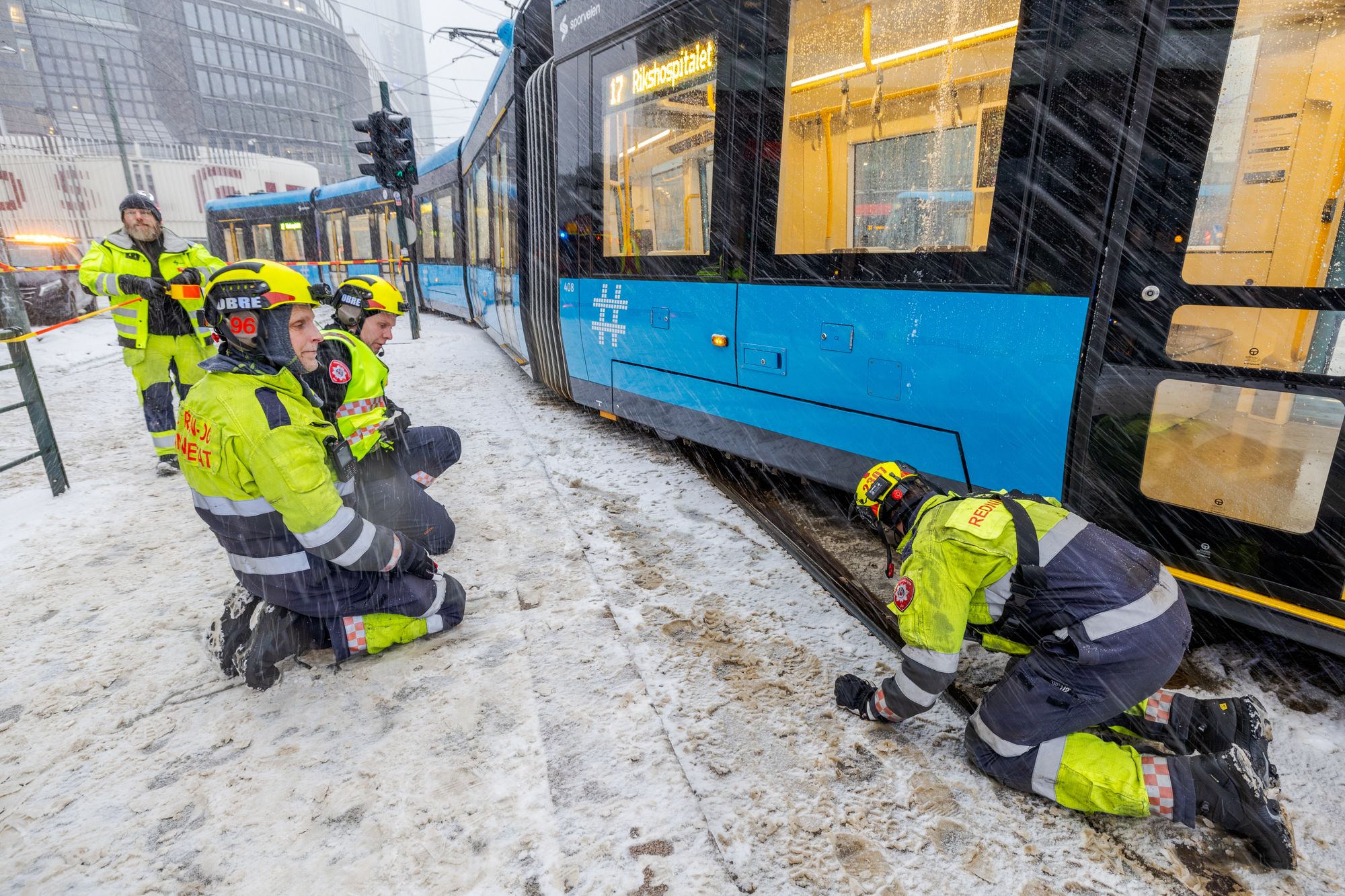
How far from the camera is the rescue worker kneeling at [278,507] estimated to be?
2377 millimetres

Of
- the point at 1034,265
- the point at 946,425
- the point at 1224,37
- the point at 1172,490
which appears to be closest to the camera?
the point at 1224,37

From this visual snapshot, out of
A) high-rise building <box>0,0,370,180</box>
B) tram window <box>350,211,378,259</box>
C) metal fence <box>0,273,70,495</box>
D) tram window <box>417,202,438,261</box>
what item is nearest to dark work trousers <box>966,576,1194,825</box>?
metal fence <box>0,273,70,495</box>

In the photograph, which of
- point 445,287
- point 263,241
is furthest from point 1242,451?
point 263,241

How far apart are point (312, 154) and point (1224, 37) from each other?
77.7 m

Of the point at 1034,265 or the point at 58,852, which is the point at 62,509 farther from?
the point at 1034,265

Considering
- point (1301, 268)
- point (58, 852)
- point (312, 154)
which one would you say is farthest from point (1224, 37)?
point (312, 154)

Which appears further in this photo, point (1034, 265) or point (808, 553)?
point (808, 553)

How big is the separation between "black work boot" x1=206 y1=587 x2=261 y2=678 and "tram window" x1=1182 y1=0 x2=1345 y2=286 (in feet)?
12.5

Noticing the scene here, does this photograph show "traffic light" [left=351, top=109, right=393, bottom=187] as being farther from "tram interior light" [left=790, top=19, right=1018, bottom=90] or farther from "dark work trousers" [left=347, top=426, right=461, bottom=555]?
"tram interior light" [left=790, top=19, right=1018, bottom=90]

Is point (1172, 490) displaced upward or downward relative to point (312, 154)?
downward

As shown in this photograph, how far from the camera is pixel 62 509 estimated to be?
4395 mm

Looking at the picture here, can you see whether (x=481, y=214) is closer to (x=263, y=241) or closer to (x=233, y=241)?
(x=263, y=241)

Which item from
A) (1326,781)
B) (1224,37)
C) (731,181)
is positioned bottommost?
(1326,781)

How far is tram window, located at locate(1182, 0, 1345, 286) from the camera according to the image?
234 centimetres
